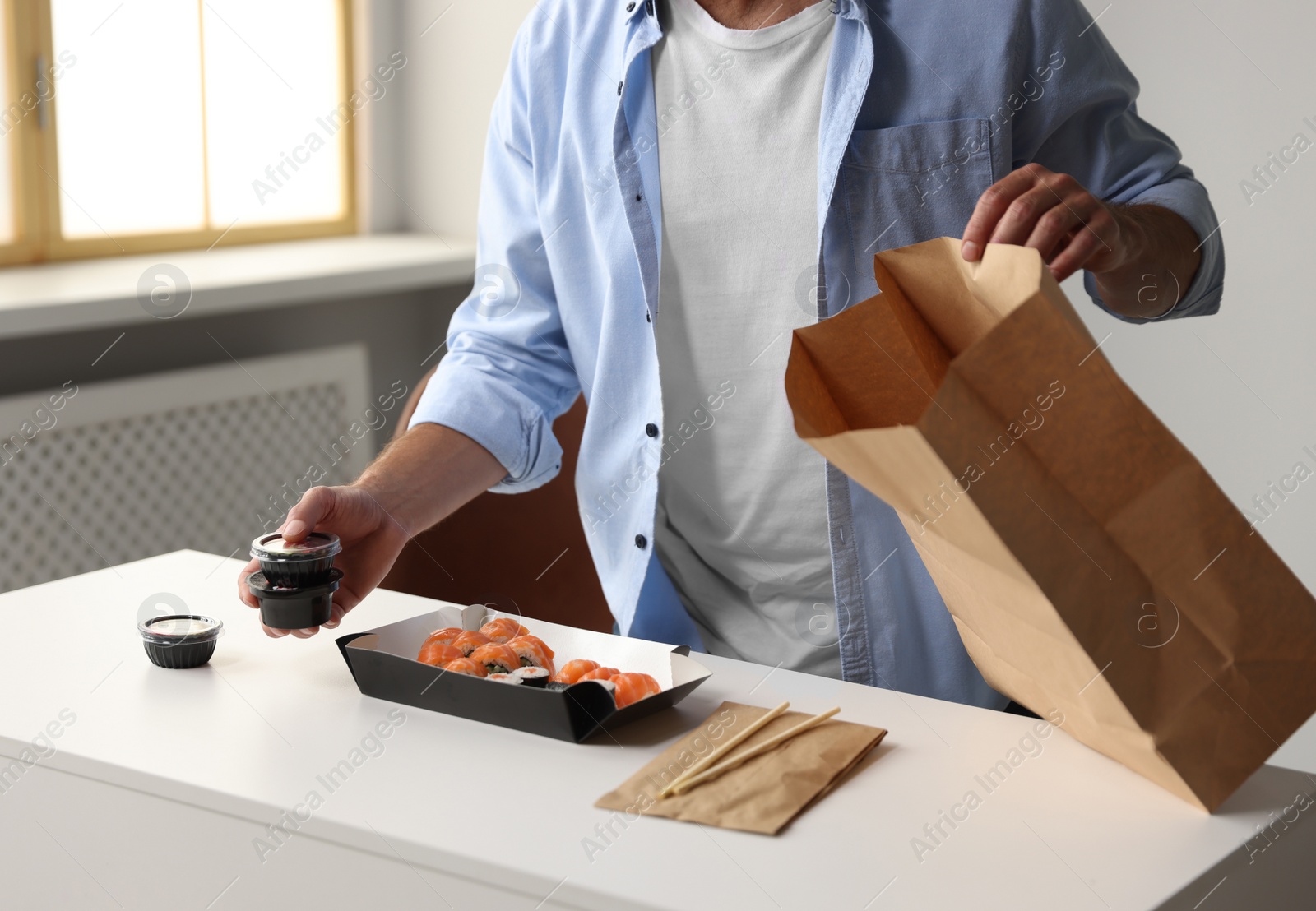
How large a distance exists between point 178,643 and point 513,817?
42 cm

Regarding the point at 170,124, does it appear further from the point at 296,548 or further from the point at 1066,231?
the point at 1066,231

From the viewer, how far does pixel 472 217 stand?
118 inches

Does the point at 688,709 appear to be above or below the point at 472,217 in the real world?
below

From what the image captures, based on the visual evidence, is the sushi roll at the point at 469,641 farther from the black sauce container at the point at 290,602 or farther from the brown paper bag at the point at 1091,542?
the brown paper bag at the point at 1091,542

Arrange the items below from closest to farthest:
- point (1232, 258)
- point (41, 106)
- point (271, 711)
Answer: point (271, 711)
point (1232, 258)
point (41, 106)

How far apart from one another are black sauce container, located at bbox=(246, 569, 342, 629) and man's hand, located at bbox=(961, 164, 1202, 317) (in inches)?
23.3

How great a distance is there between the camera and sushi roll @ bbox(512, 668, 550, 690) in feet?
3.11

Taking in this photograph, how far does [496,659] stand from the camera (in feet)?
3.19

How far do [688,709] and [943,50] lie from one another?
0.66 metres

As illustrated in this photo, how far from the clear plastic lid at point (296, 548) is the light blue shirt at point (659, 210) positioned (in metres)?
0.25

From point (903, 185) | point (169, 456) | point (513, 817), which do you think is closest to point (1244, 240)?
point (903, 185)

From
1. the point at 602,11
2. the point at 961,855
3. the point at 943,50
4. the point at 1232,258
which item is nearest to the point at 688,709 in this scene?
the point at 961,855

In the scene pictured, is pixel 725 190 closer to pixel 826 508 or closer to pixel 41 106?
pixel 826 508

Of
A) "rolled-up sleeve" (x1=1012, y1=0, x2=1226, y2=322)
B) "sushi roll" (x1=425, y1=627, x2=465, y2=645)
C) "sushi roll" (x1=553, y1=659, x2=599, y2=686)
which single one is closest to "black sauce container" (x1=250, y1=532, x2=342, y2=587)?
"sushi roll" (x1=425, y1=627, x2=465, y2=645)
